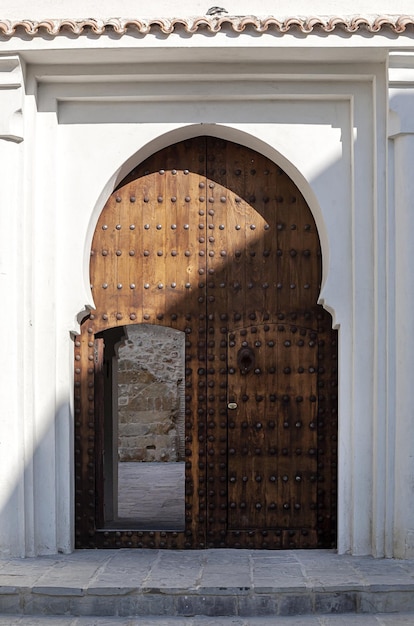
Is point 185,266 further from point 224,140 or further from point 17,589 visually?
point 17,589

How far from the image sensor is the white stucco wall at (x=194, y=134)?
23.5ft

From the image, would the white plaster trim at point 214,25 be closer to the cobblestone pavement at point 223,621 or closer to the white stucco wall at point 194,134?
the white stucco wall at point 194,134

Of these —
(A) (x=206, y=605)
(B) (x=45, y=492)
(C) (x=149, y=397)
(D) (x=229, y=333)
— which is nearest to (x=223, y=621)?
(A) (x=206, y=605)

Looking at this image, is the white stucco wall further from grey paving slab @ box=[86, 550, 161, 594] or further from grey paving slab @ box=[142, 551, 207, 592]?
grey paving slab @ box=[142, 551, 207, 592]

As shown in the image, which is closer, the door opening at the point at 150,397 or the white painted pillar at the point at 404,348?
the white painted pillar at the point at 404,348

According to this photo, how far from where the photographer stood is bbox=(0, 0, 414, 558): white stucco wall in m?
7.18

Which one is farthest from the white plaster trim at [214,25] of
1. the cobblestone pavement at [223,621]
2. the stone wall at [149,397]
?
the stone wall at [149,397]

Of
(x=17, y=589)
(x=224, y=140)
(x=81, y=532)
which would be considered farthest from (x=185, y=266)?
(x=17, y=589)

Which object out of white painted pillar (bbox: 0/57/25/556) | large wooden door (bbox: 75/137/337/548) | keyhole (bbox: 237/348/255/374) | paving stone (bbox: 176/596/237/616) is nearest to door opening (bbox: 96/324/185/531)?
large wooden door (bbox: 75/137/337/548)

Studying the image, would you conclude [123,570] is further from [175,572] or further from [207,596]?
[207,596]

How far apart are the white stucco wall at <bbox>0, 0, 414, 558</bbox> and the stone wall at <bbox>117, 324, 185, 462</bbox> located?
342 inches

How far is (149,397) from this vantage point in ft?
53.6

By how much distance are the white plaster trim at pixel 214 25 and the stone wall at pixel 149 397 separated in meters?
9.54

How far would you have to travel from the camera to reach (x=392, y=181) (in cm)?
729
